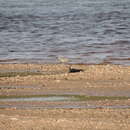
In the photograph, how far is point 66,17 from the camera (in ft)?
123

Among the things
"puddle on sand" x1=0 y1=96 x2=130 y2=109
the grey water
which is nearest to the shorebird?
the grey water

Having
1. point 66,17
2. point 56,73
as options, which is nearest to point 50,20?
point 66,17

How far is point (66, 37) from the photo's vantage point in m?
25.3

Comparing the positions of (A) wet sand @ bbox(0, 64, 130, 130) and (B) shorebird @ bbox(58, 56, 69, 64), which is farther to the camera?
(B) shorebird @ bbox(58, 56, 69, 64)

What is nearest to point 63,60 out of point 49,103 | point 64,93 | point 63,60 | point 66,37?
point 63,60

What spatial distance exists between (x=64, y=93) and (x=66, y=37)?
43.7 feet

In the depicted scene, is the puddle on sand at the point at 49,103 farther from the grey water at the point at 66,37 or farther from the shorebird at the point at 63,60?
the grey water at the point at 66,37

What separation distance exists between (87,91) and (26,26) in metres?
19.8

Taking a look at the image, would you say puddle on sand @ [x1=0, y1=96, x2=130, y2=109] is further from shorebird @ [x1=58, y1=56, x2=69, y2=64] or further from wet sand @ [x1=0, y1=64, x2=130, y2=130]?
shorebird @ [x1=58, y1=56, x2=69, y2=64]

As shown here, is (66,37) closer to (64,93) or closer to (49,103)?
(64,93)

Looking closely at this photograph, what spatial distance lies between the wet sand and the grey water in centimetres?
275

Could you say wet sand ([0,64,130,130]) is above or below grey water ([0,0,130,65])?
above

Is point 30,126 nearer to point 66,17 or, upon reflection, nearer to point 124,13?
point 66,17

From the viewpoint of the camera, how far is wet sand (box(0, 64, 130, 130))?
9133mm
